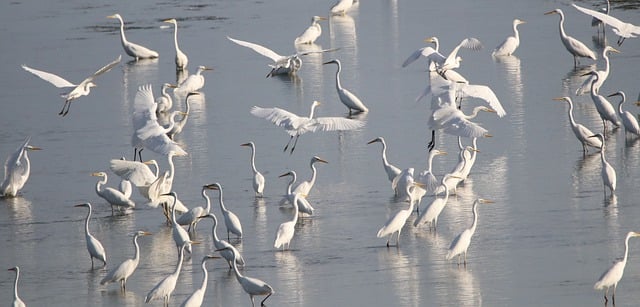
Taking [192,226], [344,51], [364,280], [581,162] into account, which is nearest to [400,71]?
[344,51]

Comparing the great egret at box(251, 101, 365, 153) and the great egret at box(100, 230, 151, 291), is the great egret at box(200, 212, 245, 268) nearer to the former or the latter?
the great egret at box(100, 230, 151, 291)

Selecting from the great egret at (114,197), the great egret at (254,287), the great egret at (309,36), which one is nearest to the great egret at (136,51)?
the great egret at (309,36)

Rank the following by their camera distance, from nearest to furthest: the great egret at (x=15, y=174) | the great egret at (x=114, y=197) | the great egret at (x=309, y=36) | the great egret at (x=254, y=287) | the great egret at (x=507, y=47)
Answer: the great egret at (x=254, y=287) → the great egret at (x=114, y=197) → the great egret at (x=15, y=174) → the great egret at (x=507, y=47) → the great egret at (x=309, y=36)

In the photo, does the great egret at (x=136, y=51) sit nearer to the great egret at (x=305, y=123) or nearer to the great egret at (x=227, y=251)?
the great egret at (x=305, y=123)

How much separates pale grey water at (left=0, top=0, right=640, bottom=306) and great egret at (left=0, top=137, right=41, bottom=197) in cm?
22

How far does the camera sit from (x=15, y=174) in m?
15.4

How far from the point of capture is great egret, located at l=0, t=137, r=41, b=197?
1531cm

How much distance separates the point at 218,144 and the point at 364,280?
687cm

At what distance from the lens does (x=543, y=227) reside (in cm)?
1234

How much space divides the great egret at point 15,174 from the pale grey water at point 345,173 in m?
0.22

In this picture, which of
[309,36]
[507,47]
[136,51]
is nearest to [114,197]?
[507,47]

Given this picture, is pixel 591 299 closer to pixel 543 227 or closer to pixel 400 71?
pixel 543 227

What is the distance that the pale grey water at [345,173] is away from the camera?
11.1 m

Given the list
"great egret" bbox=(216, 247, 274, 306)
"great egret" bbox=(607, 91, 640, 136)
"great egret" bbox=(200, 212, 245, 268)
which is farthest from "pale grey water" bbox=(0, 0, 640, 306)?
"great egret" bbox=(216, 247, 274, 306)
